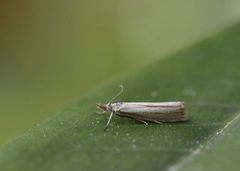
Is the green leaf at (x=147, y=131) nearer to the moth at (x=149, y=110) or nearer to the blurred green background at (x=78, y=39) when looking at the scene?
the moth at (x=149, y=110)

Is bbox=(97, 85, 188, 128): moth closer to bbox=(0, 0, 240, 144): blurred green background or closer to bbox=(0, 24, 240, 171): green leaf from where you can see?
bbox=(0, 24, 240, 171): green leaf

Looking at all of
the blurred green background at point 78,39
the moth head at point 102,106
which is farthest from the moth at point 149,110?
the blurred green background at point 78,39

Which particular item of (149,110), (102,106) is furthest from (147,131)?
(102,106)

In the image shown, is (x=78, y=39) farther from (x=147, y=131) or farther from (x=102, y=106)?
(x=147, y=131)

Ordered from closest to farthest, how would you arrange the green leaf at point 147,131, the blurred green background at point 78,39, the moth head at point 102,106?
the green leaf at point 147,131, the moth head at point 102,106, the blurred green background at point 78,39

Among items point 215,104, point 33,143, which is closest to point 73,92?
point 215,104

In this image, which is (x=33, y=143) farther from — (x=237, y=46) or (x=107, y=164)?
(x=237, y=46)
